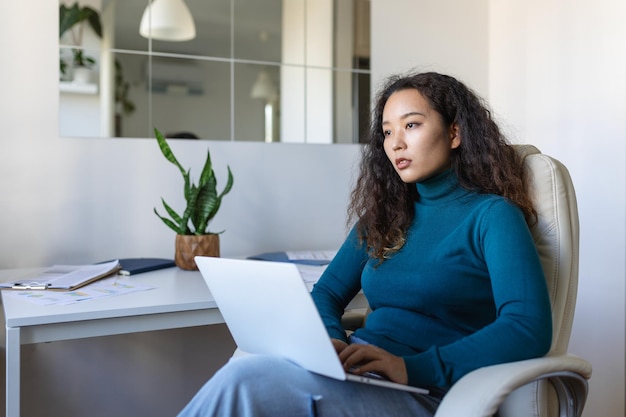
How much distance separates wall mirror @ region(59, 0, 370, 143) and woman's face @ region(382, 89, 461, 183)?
3.56 feet

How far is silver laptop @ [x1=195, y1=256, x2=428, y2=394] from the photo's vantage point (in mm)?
1047

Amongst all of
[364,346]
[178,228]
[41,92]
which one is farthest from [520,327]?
[41,92]

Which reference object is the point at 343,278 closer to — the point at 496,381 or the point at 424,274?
the point at 424,274

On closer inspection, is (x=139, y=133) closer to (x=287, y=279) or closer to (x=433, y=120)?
(x=433, y=120)

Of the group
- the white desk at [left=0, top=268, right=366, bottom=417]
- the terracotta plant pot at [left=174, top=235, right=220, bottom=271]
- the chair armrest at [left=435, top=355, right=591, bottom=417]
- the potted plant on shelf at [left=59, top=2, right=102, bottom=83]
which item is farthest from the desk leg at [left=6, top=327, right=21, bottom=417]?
the potted plant on shelf at [left=59, top=2, right=102, bottom=83]

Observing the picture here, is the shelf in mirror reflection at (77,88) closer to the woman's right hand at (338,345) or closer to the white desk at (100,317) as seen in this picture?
the white desk at (100,317)

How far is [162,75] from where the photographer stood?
2318mm

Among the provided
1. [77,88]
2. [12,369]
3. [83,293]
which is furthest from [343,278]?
[77,88]

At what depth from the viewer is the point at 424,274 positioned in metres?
1.39

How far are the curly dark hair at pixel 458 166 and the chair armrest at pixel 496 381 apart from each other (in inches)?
14.8

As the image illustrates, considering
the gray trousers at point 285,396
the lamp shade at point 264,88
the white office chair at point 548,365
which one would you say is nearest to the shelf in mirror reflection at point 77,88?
the lamp shade at point 264,88

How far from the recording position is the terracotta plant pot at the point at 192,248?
206 centimetres

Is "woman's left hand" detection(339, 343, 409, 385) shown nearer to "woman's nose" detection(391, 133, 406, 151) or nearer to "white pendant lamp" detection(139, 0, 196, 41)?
"woman's nose" detection(391, 133, 406, 151)

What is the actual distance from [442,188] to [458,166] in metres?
0.07
